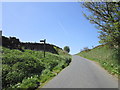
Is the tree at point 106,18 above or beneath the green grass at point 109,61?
above

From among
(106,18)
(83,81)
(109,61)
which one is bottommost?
(83,81)

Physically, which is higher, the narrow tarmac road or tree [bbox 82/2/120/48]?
tree [bbox 82/2/120/48]

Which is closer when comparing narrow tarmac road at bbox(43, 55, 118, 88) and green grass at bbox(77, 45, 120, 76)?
narrow tarmac road at bbox(43, 55, 118, 88)

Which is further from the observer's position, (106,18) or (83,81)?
(106,18)

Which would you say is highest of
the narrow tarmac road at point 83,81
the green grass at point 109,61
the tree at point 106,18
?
the tree at point 106,18

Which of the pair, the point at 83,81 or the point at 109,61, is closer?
the point at 83,81

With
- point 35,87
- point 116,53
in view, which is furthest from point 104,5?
point 35,87

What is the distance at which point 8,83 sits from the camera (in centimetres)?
644

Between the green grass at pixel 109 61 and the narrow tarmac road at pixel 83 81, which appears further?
the green grass at pixel 109 61

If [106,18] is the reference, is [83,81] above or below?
below

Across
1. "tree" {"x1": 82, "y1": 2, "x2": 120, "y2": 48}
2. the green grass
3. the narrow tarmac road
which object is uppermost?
"tree" {"x1": 82, "y1": 2, "x2": 120, "y2": 48}

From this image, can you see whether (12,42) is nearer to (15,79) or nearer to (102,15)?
(15,79)

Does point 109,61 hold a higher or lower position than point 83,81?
higher

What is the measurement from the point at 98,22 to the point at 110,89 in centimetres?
814
